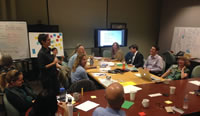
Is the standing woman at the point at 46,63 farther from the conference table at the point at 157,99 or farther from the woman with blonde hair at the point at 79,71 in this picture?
the conference table at the point at 157,99

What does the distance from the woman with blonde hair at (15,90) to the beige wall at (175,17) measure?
556 cm

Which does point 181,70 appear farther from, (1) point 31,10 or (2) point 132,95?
(1) point 31,10

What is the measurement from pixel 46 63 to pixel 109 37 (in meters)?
3.74

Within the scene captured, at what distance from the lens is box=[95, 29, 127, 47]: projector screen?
581 cm

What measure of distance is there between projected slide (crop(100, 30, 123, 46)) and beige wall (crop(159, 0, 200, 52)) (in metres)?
1.99

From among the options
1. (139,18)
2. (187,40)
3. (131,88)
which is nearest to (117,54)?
(131,88)

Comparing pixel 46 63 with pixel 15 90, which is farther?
pixel 46 63

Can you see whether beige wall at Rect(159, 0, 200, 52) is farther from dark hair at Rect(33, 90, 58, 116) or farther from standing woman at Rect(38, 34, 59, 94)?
dark hair at Rect(33, 90, 58, 116)

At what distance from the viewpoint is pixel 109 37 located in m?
6.03

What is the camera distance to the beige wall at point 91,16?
498 centimetres

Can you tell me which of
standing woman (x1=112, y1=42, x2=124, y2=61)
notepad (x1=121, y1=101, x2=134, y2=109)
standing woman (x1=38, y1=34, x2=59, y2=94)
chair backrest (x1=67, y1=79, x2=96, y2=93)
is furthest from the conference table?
standing woman (x1=112, y1=42, x2=124, y2=61)

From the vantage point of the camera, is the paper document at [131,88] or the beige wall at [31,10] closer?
the paper document at [131,88]

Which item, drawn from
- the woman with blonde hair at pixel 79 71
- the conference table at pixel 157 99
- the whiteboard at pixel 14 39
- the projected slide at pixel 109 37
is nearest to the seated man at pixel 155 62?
the conference table at pixel 157 99

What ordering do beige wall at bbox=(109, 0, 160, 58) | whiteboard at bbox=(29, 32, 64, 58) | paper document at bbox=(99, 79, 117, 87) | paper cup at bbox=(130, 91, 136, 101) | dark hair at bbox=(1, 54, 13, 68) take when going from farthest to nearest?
beige wall at bbox=(109, 0, 160, 58) < whiteboard at bbox=(29, 32, 64, 58) < dark hair at bbox=(1, 54, 13, 68) < paper document at bbox=(99, 79, 117, 87) < paper cup at bbox=(130, 91, 136, 101)
